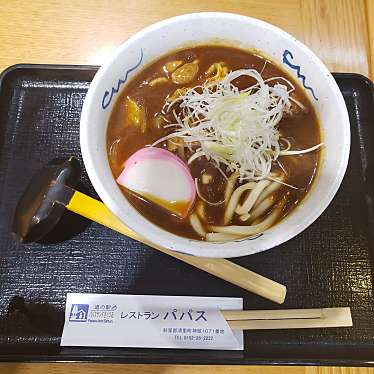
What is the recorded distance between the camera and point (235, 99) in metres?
1.04

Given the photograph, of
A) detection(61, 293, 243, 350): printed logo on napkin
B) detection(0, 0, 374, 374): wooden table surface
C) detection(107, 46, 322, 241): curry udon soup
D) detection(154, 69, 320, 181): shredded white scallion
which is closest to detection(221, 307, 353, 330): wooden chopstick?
detection(61, 293, 243, 350): printed logo on napkin

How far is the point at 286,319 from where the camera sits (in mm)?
1038

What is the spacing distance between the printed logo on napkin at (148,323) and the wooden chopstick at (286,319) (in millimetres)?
23

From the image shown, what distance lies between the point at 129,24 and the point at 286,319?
995 mm

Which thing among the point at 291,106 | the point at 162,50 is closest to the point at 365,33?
the point at 291,106

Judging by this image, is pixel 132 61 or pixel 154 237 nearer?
pixel 154 237

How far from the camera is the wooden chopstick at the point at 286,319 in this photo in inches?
40.5

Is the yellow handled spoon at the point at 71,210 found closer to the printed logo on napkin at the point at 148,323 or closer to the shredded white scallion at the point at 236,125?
the printed logo on napkin at the point at 148,323

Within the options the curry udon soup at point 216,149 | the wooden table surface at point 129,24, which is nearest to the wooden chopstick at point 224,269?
the curry udon soup at point 216,149

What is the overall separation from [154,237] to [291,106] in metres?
0.45

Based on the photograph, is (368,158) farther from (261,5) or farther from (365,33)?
(261,5)

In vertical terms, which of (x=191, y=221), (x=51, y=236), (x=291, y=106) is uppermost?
(x=291, y=106)

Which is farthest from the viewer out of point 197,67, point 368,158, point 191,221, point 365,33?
point 365,33

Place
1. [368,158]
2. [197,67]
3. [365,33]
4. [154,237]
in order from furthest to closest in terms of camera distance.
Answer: [365,33], [368,158], [197,67], [154,237]
